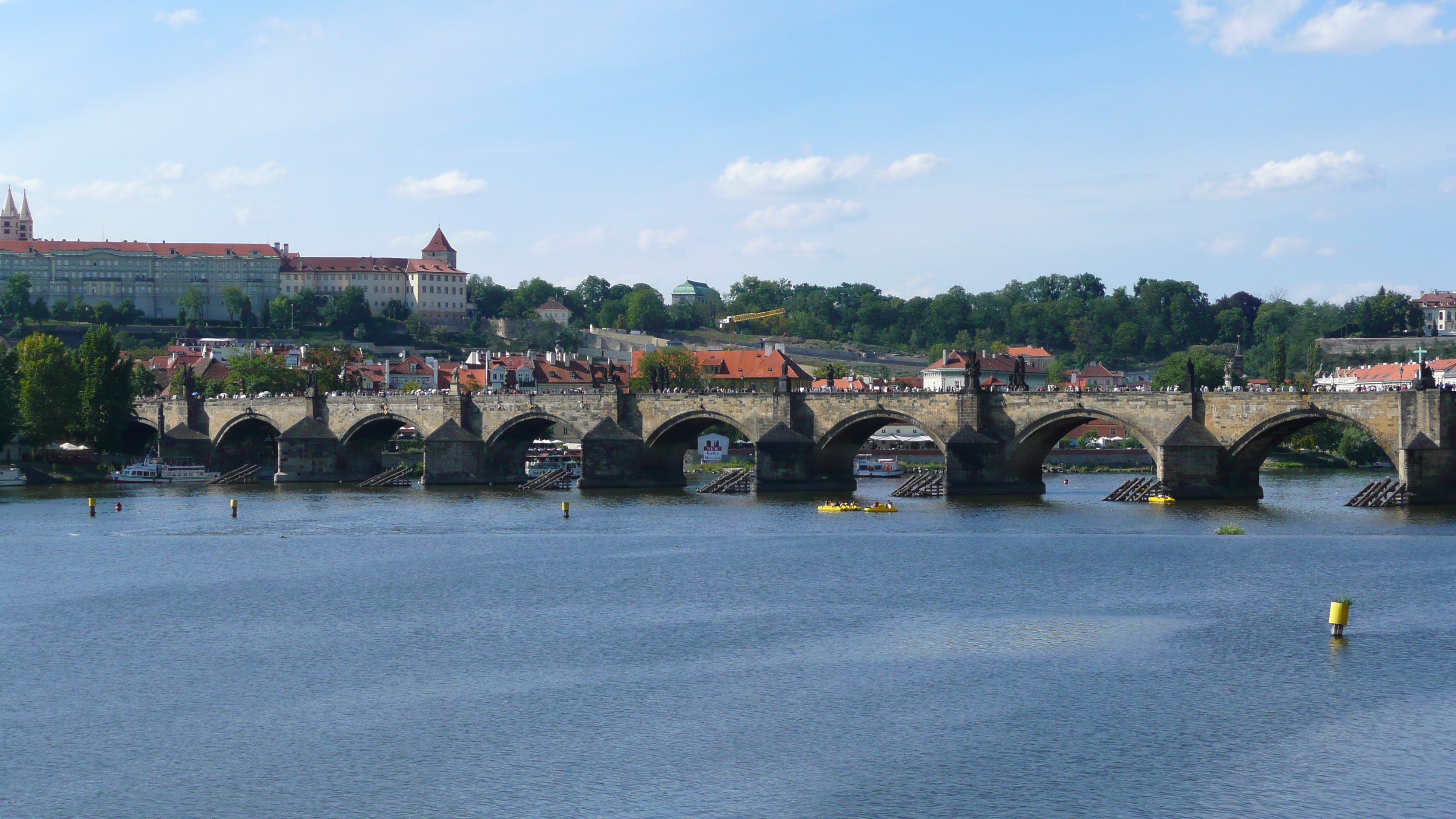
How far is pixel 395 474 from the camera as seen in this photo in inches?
3725

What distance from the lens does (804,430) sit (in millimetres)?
82500

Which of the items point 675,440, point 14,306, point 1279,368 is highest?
point 14,306

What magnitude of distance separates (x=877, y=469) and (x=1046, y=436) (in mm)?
28348

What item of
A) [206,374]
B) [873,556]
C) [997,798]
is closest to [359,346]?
[206,374]

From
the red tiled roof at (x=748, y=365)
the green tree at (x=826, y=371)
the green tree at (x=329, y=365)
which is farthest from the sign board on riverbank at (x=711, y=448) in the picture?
the green tree at (x=826, y=371)

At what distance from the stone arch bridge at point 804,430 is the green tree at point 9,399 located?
9.97 meters

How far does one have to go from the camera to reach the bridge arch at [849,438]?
78.4 metres

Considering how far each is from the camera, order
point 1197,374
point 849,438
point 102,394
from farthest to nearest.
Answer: point 1197,374, point 102,394, point 849,438

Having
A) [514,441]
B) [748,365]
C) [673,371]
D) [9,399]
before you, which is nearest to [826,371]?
[748,365]

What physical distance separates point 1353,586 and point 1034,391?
30.9 meters

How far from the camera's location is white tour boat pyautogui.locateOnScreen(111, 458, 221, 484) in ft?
322

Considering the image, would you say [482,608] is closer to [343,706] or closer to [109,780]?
[343,706]

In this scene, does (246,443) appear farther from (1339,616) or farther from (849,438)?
(1339,616)

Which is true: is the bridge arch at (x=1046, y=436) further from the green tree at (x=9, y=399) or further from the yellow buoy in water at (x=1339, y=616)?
the green tree at (x=9, y=399)
